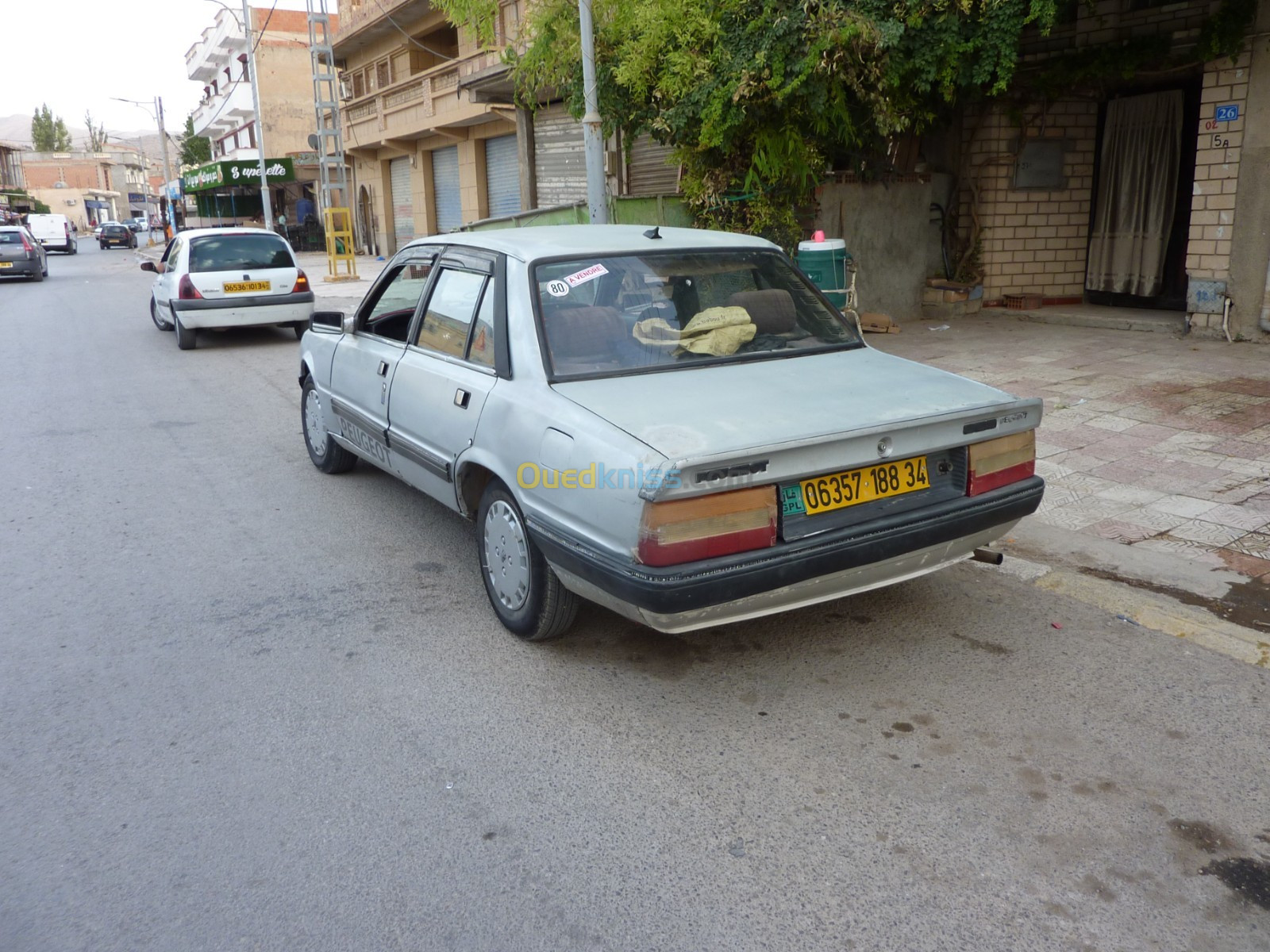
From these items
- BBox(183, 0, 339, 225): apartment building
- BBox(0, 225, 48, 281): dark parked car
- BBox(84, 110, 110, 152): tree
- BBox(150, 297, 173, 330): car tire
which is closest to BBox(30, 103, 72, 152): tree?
BBox(84, 110, 110, 152): tree

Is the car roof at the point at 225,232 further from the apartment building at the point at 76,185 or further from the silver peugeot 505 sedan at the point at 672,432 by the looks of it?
the apartment building at the point at 76,185

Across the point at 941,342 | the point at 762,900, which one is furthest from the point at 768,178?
the point at 762,900

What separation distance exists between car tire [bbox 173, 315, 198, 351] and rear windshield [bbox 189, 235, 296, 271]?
73cm

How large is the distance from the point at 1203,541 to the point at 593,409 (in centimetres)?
343

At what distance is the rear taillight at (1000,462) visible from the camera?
3736 millimetres

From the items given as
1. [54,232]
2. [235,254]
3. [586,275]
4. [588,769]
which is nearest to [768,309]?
[586,275]

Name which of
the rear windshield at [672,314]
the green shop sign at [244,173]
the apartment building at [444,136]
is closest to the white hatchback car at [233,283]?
the apartment building at [444,136]

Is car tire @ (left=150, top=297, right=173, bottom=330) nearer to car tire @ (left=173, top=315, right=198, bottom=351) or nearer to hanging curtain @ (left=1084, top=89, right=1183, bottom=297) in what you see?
car tire @ (left=173, top=315, right=198, bottom=351)

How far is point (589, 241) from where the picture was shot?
4.44 metres

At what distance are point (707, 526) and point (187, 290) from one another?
11106 millimetres

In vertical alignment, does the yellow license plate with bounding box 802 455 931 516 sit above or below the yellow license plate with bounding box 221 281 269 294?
below

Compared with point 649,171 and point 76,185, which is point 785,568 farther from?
point 76,185

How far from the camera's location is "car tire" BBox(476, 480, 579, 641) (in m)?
3.79

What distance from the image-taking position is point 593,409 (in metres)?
3.50
